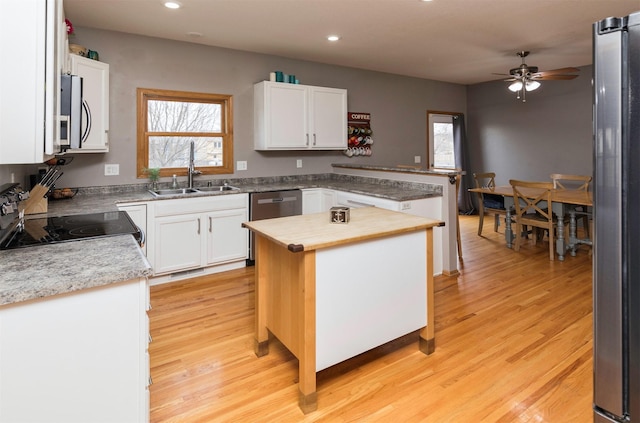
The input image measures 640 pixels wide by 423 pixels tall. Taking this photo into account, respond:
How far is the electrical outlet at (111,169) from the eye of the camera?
3760 millimetres

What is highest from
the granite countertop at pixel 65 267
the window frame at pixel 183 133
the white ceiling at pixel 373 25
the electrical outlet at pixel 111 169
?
the white ceiling at pixel 373 25

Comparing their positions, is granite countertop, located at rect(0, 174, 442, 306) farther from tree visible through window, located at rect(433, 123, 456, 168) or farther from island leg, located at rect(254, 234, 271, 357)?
tree visible through window, located at rect(433, 123, 456, 168)

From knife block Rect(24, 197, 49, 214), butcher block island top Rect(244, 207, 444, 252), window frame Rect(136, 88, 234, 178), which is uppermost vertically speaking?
window frame Rect(136, 88, 234, 178)

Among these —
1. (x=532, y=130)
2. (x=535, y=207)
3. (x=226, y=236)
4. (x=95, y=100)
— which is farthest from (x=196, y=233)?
(x=532, y=130)

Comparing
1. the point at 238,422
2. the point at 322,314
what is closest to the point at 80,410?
the point at 238,422

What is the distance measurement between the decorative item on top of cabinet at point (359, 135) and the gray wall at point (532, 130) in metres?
2.67

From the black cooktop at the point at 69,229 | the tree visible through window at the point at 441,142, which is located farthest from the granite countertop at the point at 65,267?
the tree visible through window at the point at 441,142

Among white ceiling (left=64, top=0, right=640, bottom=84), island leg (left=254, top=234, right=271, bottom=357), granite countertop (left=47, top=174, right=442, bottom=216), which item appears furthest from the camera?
white ceiling (left=64, top=0, right=640, bottom=84)

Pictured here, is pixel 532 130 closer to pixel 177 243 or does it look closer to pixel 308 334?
pixel 177 243

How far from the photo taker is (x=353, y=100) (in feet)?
18.0

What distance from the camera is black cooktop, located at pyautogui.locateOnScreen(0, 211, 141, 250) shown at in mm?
1732

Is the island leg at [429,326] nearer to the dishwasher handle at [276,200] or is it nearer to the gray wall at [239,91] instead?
the dishwasher handle at [276,200]

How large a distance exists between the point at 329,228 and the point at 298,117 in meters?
2.75

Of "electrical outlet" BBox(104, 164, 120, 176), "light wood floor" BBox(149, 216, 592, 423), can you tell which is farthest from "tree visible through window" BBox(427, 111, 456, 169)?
"electrical outlet" BBox(104, 164, 120, 176)
